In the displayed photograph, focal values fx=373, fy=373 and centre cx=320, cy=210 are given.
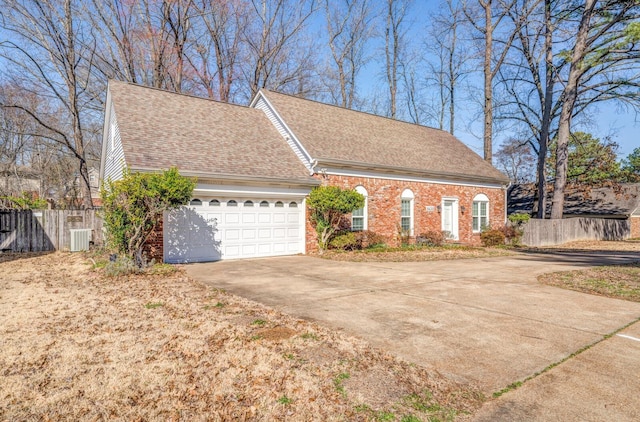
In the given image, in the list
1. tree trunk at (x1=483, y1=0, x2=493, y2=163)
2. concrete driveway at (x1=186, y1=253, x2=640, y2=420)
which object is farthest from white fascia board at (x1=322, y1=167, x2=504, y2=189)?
concrete driveway at (x1=186, y1=253, x2=640, y2=420)

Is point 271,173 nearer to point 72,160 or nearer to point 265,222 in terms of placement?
point 265,222

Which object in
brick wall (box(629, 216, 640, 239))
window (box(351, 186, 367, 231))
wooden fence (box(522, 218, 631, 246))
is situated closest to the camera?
window (box(351, 186, 367, 231))

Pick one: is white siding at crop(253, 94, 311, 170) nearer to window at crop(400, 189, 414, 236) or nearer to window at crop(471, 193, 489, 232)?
window at crop(400, 189, 414, 236)

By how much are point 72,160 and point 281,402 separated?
31.9m

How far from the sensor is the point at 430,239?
1708 cm

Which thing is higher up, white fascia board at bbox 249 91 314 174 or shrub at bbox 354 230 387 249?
white fascia board at bbox 249 91 314 174

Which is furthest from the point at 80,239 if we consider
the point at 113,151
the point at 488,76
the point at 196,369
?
the point at 488,76

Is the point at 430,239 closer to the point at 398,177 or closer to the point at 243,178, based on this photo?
the point at 398,177

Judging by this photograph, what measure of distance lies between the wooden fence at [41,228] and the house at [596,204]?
96.7 feet

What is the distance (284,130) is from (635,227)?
97.8 feet

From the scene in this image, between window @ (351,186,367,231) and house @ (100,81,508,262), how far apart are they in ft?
0.16

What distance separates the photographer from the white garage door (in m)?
11.3

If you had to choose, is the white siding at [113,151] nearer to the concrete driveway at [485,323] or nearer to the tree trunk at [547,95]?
the concrete driveway at [485,323]

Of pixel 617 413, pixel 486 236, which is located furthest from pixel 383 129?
pixel 617 413
